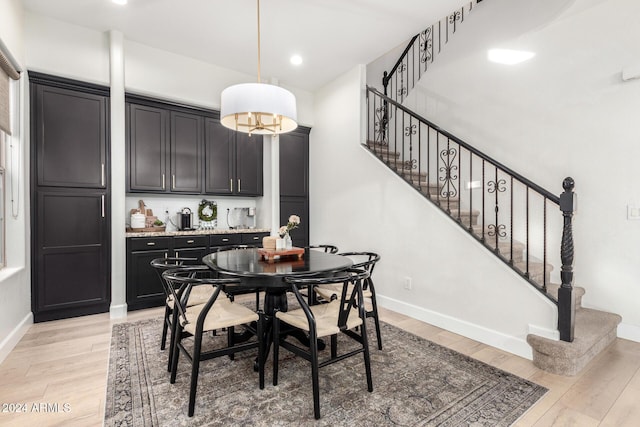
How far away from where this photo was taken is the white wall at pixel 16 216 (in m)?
2.91

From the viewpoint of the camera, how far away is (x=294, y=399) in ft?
6.82

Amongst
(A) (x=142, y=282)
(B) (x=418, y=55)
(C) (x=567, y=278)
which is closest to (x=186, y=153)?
(A) (x=142, y=282)

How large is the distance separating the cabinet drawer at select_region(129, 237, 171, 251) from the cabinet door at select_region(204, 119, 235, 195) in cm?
92

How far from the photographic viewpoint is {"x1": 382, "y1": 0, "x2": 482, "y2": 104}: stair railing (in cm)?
460

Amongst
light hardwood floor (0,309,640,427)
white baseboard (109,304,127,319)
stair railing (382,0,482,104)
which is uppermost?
stair railing (382,0,482,104)

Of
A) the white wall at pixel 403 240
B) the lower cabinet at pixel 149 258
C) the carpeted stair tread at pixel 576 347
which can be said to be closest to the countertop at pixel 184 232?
the lower cabinet at pixel 149 258

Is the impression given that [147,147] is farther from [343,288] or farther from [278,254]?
[343,288]

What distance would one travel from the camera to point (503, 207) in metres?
3.87

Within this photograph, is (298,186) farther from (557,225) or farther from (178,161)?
(557,225)

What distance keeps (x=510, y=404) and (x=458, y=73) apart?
3874 mm

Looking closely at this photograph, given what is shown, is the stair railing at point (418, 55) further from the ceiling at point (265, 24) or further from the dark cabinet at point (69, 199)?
the dark cabinet at point (69, 199)

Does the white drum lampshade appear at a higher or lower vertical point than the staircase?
higher

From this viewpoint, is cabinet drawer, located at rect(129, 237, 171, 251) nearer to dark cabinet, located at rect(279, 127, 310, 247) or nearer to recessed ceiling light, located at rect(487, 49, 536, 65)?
dark cabinet, located at rect(279, 127, 310, 247)

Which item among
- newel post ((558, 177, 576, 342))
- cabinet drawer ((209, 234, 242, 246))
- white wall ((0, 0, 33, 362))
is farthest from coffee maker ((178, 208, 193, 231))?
newel post ((558, 177, 576, 342))
